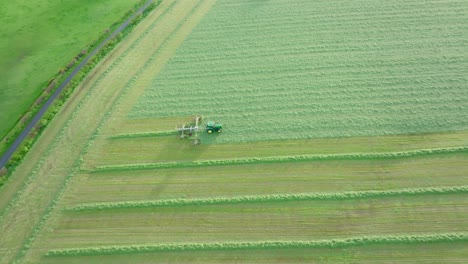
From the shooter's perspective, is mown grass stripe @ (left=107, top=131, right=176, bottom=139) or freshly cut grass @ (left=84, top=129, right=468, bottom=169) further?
mown grass stripe @ (left=107, top=131, right=176, bottom=139)

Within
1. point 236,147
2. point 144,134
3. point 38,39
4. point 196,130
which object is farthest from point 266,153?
point 38,39

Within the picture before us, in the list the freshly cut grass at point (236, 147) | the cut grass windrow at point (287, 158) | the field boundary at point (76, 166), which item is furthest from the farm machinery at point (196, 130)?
the field boundary at point (76, 166)

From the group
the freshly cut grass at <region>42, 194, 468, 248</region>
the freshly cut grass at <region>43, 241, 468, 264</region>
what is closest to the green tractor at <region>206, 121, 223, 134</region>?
the freshly cut grass at <region>42, 194, 468, 248</region>

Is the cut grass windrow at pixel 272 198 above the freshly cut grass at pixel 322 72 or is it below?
below

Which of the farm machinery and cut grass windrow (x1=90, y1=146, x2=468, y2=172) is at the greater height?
the farm machinery

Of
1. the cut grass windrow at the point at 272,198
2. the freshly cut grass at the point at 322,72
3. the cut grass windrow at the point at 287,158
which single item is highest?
the freshly cut grass at the point at 322,72

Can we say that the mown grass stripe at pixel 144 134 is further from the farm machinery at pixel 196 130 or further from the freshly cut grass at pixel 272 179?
the freshly cut grass at pixel 272 179

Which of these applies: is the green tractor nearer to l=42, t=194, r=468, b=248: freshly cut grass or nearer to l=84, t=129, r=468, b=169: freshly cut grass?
l=84, t=129, r=468, b=169: freshly cut grass
